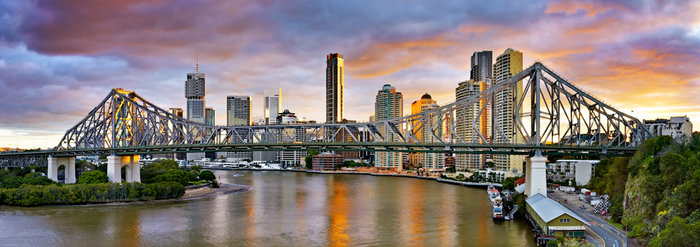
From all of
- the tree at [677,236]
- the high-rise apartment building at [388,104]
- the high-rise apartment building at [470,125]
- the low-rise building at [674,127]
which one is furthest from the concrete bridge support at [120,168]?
the high-rise apartment building at [388,104]

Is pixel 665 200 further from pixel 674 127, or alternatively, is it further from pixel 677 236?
pixel 674 127

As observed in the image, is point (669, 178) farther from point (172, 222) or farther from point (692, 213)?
point (172, 222)

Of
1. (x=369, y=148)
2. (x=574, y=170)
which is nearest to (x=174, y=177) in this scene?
(x=369, y=148)

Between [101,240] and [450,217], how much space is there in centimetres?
2448

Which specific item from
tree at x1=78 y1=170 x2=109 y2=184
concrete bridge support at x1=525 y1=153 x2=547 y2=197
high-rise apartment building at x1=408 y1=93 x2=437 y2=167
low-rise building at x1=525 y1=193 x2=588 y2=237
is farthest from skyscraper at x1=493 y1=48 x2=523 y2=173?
tree at x1=78 y1=170 x2=109 y2=184

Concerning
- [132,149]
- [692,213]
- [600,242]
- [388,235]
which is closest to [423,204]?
[388,235]

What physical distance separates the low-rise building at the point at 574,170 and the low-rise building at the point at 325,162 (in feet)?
177

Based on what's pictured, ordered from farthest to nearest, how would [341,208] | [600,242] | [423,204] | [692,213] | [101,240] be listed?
[423,204], [341,208], [101,240], [600,242], [692,213]

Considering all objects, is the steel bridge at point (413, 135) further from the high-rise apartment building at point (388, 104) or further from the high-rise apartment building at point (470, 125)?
the high-rise apartment building at point (388, 104)

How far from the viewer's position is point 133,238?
95.8ft

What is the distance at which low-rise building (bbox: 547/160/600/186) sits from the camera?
2275 inches

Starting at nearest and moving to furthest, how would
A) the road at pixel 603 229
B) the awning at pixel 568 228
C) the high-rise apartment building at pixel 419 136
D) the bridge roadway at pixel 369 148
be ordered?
the road at pixel 603 229 → the awning at pixel 568 228 → the bridge roadway at pixel 369 148 → the high-rise apartment building at pixel 419 136

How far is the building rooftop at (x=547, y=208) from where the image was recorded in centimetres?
2731

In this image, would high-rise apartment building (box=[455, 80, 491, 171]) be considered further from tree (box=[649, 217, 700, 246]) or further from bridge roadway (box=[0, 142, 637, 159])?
tree (box=[649, 217, 700, 246])
